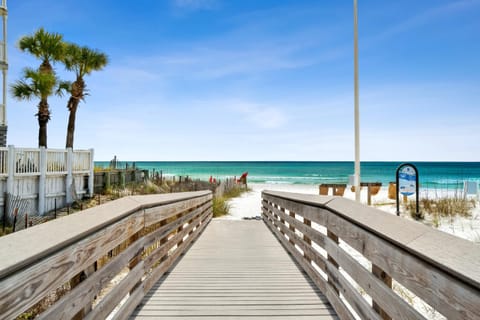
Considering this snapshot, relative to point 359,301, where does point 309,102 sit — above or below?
above

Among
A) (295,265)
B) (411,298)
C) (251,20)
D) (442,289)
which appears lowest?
(411,298)

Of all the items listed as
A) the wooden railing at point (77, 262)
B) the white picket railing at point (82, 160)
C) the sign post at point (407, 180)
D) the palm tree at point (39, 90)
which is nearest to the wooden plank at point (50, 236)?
the wooden railing at point (77, 262)

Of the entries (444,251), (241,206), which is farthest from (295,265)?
(241,206)

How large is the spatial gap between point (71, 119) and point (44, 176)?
9.18m

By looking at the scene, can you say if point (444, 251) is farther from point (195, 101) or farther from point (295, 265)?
point (195, 101)

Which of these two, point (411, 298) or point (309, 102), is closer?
point (411, 298)

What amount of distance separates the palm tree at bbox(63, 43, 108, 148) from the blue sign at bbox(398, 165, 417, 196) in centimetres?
1872

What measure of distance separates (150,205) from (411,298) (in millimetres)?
3652

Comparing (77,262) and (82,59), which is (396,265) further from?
(82,59)

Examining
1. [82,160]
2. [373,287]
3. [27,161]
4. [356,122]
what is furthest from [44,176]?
[373,287]

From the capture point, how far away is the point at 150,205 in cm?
364

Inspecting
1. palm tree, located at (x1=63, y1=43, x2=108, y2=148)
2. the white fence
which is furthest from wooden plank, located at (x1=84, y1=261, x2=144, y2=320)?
palm tree, located at (x1=63, y1=43, x2=108, y2=148)

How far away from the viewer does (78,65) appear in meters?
22.0

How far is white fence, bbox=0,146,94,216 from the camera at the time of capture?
38.8 feet
